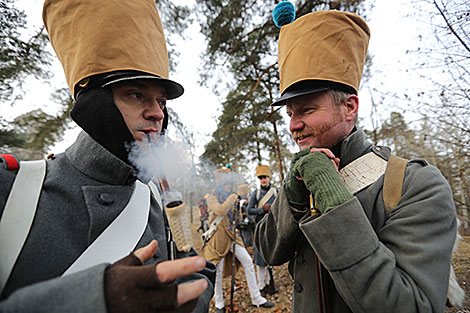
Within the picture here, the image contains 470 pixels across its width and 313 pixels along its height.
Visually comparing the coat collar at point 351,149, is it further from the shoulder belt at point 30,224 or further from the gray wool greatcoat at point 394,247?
the shoulder belt at point 30,224

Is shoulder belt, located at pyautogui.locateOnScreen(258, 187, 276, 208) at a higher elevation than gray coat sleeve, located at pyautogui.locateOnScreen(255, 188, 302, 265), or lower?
lower

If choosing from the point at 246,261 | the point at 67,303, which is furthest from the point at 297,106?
the point at 246,261

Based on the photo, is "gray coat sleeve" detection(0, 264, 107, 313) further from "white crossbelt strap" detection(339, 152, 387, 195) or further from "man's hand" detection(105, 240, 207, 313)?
"white crossbelt strap" detection(339, 152, 387, 195)

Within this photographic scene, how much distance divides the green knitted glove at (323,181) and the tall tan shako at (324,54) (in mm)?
516

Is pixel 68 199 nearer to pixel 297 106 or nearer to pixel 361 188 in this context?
pixel 297 106

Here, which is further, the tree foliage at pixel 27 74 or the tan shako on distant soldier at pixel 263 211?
the tan shako on distant soldier at pixel 263 211

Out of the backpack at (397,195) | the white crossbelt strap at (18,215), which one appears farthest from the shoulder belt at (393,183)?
the white crossbelt strap at (18,215)

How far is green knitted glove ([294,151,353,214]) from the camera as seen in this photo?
124 centimetres

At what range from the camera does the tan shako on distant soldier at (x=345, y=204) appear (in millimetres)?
1099

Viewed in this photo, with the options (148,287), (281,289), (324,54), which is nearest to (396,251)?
(148,287)

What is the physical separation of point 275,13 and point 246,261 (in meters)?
4.92

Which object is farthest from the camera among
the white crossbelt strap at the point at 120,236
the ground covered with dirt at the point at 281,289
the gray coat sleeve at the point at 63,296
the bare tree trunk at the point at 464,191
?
the bare tree trunk at the point at 464,191

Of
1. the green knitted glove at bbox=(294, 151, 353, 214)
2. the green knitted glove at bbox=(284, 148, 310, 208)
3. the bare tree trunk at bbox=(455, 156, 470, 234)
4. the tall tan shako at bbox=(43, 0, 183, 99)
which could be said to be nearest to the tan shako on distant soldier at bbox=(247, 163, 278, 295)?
the bare tree trunk at bbox=(455, 156, 470, 234)

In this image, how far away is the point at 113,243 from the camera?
112 cm
